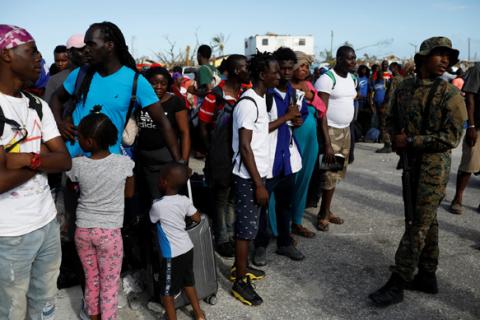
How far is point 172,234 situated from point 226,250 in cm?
139

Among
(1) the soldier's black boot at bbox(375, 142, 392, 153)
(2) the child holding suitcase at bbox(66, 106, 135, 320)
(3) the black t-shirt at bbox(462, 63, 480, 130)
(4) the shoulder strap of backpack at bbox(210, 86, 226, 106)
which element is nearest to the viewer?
(2) the child holding suitcase at bbox(66, 106, 135, 320)

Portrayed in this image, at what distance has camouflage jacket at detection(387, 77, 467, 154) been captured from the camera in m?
2.96

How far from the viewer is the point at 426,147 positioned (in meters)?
3.04

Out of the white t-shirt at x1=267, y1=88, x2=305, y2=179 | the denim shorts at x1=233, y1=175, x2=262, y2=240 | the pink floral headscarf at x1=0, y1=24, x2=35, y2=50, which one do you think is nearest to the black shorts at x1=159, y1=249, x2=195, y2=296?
the denim shorts at x1=233, y1=175, x2=262, y2=240

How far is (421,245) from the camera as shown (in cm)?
316

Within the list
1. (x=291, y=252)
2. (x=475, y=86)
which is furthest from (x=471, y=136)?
(x=291, y=252)

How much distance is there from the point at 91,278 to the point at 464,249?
361cm

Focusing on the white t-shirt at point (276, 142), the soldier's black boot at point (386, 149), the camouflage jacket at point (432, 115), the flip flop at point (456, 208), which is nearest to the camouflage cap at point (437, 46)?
the camouflage jacket at point (432, 115)

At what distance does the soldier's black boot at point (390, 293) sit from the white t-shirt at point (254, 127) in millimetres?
1266

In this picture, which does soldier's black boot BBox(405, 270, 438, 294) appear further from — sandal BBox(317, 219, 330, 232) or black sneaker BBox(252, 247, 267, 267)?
sandal BBox(317, 219, 330, 232)

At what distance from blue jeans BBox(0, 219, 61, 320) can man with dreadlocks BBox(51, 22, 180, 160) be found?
82 cm

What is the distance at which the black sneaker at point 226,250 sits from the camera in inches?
161

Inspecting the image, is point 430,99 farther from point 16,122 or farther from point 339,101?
point 16,122

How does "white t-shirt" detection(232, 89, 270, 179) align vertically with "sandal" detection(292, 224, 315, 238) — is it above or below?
above
